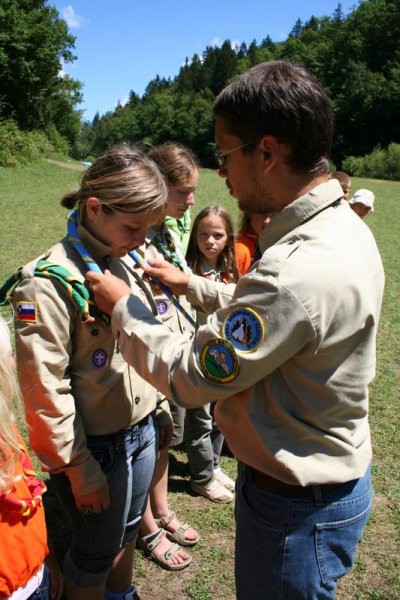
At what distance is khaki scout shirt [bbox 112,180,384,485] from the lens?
1.45 m

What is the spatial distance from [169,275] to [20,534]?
3.77 ft

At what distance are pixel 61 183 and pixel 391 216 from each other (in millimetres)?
12112

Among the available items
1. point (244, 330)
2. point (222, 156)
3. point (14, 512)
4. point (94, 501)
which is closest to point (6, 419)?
point (14, 512)

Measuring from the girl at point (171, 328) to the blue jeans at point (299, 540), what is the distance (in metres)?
1.16

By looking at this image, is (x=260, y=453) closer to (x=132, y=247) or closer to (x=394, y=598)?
(x=132, y=247)

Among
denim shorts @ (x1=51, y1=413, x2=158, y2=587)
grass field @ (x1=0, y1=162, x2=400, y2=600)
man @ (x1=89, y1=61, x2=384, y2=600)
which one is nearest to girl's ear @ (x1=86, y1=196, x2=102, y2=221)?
man @ (x1=89, y1=61, x2=384, y2=600)

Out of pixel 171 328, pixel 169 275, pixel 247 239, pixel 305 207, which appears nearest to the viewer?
pixel 305 207

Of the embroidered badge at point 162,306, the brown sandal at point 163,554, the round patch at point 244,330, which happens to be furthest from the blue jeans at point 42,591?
the brown sandal at point 163,554

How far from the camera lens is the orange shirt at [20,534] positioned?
5.20 feet

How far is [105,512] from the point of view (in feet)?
7.13

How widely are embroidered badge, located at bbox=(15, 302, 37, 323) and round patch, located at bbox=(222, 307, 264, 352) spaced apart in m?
0.75

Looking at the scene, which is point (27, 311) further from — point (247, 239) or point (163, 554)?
Result: point (247, 239)

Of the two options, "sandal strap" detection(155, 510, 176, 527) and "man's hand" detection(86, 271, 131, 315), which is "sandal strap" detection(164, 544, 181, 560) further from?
"man's hand" detection(86, 271, 131, 315)

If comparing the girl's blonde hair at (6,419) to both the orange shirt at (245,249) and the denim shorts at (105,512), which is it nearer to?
the denim shorts at (105,512)
